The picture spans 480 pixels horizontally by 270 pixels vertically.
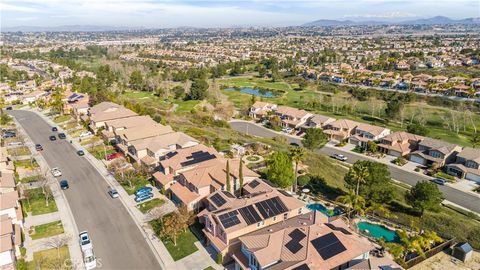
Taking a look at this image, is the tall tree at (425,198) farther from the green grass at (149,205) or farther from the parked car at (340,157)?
the green grass at (149,205)

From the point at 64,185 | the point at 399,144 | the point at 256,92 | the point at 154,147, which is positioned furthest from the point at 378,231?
the point at 256,92

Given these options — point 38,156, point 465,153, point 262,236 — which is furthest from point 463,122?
point 38,156

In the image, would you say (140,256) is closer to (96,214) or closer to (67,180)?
(96,214)

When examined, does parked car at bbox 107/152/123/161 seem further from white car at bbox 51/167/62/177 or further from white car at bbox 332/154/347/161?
white car at bbox 332/154/347/161

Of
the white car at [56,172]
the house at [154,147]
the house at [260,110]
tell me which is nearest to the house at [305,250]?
the house at [154,147]

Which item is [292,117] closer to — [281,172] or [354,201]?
[281,172]
